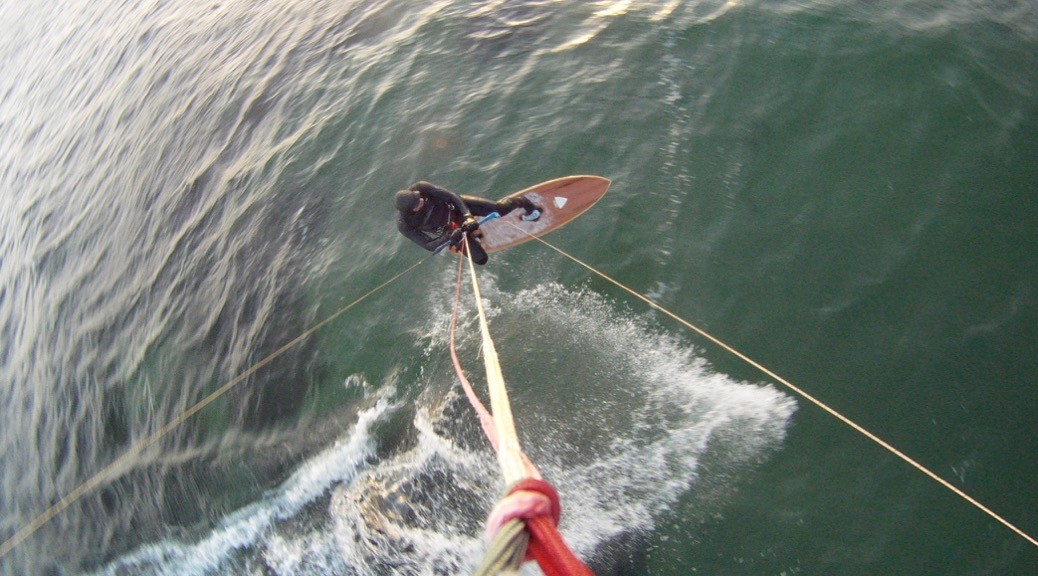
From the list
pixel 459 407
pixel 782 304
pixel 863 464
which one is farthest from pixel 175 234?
pixel 863 464

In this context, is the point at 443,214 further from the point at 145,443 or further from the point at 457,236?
the point at 145,443

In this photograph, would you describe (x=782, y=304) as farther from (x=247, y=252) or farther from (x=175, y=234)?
(x=175, y=234)

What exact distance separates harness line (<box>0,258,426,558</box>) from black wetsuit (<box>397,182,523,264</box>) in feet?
4.56

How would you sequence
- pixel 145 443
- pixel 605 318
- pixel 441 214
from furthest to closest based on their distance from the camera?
pixel 145 443 < pixel 441 214 < pixel 605 318

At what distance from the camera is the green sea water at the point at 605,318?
6.06 metres

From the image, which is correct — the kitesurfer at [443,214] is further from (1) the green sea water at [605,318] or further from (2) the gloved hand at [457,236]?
(1) the green sea water at [605,318]

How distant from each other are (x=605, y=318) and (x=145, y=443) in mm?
8128

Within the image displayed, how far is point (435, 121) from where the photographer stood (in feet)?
39.4

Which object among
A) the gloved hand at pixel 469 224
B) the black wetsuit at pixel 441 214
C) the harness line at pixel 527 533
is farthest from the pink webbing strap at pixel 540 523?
the black wetsuit at pixel 441 214

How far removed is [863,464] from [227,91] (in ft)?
58.9

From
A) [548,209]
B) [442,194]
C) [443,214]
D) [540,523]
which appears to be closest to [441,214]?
[443,214]

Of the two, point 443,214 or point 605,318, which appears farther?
point 443,214

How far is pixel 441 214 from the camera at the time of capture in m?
8.67

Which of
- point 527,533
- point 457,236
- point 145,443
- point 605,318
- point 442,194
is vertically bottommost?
point 145,443
